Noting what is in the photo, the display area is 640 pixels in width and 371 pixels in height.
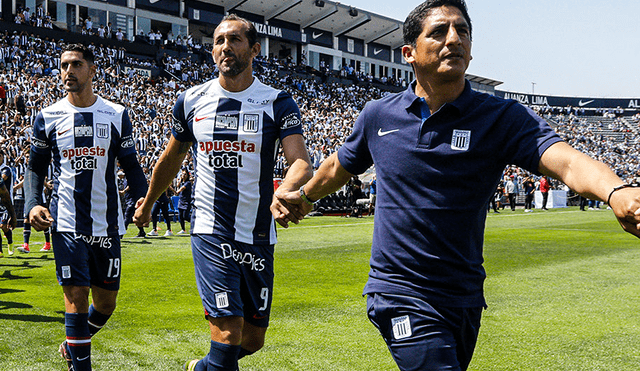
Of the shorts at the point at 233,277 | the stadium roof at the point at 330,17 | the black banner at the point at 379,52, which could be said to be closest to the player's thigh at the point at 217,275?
the shorts at the point at 233,277

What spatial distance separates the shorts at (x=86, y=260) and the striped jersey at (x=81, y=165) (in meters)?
0.07

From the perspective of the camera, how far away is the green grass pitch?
533cm

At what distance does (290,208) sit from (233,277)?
0.87 m

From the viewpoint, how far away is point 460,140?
102 inches

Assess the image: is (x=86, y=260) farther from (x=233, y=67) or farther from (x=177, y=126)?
(x=233, y=67)

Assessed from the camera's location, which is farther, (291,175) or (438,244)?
(291,175)

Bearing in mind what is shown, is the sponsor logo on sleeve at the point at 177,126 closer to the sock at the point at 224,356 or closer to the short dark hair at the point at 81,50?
the short dark hair at the point at 81,50

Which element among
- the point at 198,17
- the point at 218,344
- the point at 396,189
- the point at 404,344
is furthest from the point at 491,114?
the point at 198,17

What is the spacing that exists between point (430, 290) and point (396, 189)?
0.47 m

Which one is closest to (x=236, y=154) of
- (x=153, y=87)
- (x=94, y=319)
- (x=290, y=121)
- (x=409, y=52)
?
(x=290, y=121)

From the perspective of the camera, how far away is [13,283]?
9.36m

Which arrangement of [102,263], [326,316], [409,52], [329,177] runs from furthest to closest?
[326,316], [102,263], [329,177], [409,52]

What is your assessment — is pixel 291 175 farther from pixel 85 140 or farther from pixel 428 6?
pixel 85 140

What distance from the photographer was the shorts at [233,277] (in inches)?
146
